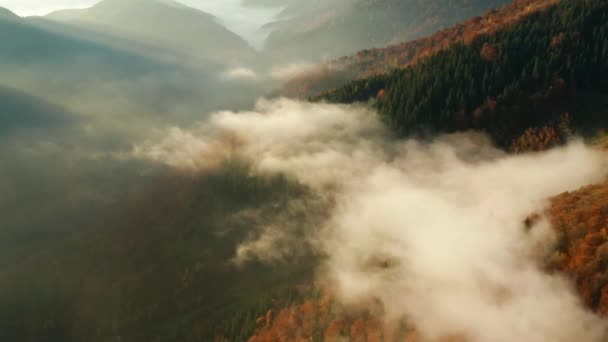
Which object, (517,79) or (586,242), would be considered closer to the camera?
(586,242)

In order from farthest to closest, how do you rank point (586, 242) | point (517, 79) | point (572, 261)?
point (517, 79) < point (572, 261) < point (586, 242)

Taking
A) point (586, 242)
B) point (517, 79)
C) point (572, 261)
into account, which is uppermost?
point (517, 79)

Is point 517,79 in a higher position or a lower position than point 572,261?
higher

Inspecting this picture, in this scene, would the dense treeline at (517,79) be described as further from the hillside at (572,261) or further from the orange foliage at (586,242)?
the orange foliage at (586,242)

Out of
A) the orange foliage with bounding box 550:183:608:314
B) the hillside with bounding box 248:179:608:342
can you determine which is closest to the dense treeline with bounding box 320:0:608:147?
the hillside with bounding box 248:179:608:342

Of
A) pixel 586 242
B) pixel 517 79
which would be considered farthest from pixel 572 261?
pixel 517 79

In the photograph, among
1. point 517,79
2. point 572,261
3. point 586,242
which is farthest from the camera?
point 517,79

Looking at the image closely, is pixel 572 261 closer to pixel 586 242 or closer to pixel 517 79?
pixel 586 242

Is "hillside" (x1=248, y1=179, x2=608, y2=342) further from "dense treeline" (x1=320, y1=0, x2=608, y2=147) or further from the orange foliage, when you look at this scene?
"dense treeline" (x1=320, y1=0, x2=608, y2=147)
